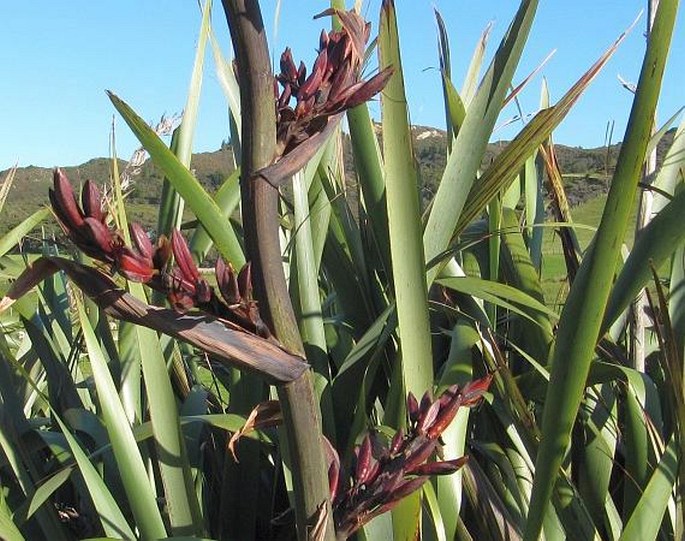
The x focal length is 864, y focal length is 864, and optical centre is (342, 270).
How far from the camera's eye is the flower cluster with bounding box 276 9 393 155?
0.54 meters

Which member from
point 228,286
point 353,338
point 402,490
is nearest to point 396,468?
point 402,490

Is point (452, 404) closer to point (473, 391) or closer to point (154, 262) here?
point (473, 391)

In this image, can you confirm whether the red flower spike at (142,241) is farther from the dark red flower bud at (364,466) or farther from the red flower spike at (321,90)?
the dark red flower bud at (364,466)

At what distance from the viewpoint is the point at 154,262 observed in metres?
0.50

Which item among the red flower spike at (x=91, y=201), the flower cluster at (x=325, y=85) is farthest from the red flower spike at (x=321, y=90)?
the red flower spike at (x=91, y=201)

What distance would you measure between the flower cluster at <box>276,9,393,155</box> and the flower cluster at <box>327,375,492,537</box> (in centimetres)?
21

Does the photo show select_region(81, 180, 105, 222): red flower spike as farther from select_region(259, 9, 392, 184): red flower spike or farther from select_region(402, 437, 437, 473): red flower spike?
select_region(402, 437, 437, 473): red flower spike

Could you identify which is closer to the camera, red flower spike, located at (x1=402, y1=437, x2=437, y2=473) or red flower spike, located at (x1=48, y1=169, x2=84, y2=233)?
red flower spike, located at (x1=48, y1=169, x2=84, y2=233)

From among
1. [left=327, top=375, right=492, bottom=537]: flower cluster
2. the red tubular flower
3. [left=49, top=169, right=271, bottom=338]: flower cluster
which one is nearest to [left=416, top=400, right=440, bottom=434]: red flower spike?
[left=327, top=375, right=492, bottom=537]: flower cluster

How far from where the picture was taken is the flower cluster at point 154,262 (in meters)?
0.46

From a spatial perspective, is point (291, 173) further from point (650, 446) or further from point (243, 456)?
point (650, 446)

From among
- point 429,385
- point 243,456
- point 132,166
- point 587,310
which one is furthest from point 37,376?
point 587,310

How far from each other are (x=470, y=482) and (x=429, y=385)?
22 cm

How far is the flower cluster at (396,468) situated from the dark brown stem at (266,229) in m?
0.04
